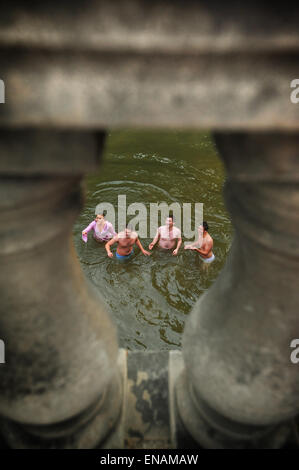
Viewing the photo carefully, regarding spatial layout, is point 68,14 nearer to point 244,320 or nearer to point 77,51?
point 77,51

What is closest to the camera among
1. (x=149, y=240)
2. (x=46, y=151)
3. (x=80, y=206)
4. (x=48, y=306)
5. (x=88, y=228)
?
(x=46, y=151)

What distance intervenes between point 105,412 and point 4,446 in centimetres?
60

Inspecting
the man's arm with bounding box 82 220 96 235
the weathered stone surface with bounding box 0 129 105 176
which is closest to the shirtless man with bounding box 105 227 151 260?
the man's arm with bounding box 82 220 96 235

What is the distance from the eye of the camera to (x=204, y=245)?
5867mm

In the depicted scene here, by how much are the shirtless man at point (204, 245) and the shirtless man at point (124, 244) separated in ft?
3.21

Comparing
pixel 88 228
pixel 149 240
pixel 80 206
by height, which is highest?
pixel 80 206

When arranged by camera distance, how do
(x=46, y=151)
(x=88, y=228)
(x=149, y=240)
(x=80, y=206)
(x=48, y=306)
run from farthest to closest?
(x=149, y=240) → (x=88, y=228) → (x=48, y=306) → (x=80, y=206) → (x=46, y=151)

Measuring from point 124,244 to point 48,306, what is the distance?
4560 millimetres

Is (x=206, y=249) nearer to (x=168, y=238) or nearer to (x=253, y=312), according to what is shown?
(x=168, y=238)

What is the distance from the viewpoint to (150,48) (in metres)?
0.68

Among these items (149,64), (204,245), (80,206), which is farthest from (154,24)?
(204,245)

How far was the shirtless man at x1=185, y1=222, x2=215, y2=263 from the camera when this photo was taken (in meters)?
5.86

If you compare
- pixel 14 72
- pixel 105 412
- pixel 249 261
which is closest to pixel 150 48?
pixel 14 72

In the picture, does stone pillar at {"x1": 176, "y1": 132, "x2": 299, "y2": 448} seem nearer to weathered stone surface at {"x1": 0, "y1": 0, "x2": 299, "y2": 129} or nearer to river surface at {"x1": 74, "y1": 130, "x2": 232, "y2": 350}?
weathered stone surface at {"x1": 0, "y1": 0, "x2": 299, "y2": 129}
